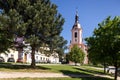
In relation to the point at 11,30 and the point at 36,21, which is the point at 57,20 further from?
the point at 11,30

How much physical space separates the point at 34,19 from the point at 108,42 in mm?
9279

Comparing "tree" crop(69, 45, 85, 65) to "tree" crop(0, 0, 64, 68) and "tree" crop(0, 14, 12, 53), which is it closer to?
"tree" crop(0, 0, 64, 68)

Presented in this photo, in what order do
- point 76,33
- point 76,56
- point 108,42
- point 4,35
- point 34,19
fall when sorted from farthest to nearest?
1. point 76,33
2. point 76,56
3. point 4,35
4. point 34,19
5. point 108,42

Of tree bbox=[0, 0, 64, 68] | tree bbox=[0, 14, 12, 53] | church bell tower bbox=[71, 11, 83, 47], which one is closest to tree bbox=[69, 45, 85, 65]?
church bell tower bbox=[71, 11, 83, 47]

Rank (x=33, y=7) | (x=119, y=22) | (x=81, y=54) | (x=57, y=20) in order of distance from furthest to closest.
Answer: (x=81, y=54) < (x=57, y=20) < (x=33, y=7) < (x=119, y=22)

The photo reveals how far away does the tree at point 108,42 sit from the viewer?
106 feet

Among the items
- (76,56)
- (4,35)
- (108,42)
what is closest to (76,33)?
(76,56)

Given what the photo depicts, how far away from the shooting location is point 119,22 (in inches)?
1287

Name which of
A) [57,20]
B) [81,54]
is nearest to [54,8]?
[57,20]

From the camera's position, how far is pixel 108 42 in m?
32.8

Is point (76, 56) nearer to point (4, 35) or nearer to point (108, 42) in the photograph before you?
point (4, 35)

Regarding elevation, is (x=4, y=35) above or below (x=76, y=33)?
below

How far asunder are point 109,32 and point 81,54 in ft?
156

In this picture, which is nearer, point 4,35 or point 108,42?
point 108,42
